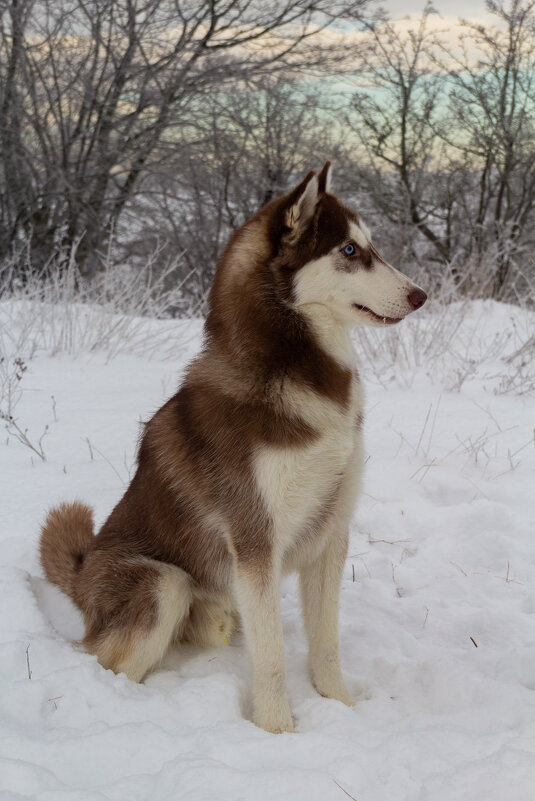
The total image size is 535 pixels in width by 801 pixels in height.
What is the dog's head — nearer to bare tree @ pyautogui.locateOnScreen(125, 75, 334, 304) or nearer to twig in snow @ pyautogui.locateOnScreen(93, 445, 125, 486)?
twig in snow @ pyautogui.locateOnScreen(93, 445, 125, 486)

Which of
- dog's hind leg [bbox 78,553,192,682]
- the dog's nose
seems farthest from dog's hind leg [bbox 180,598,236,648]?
the dog's nose

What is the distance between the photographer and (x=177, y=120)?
10898mm

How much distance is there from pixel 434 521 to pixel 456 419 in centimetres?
143

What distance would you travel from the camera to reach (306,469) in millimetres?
1958

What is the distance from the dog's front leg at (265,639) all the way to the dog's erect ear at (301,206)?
1.03 metres

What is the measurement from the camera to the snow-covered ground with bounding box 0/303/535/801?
164 centimetres

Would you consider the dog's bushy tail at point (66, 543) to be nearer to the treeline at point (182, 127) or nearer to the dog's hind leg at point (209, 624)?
the dog's hind leg at point (209, 624)

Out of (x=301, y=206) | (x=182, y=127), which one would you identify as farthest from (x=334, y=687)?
(x=182, y=127)

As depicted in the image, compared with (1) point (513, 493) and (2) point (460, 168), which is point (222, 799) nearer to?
(1) point (513, 493)

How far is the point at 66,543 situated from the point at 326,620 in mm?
1032

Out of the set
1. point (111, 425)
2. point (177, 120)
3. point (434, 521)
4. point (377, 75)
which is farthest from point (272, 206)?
point (377, 75)

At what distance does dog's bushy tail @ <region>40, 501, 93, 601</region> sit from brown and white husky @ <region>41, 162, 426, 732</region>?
178 mm

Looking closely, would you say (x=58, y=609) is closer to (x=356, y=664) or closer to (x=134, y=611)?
(x=134, y=611)

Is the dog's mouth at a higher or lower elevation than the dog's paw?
higher
